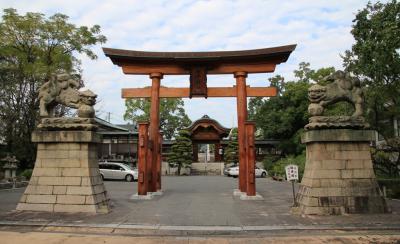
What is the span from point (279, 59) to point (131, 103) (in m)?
39.9

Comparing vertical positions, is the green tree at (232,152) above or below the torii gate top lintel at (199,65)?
below

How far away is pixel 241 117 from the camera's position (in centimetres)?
1712

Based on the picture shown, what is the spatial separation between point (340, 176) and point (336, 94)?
2556 millimetres

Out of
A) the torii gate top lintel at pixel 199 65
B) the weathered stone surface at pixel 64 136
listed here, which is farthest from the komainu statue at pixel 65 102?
the torii gate top lintel at pixel 199 65

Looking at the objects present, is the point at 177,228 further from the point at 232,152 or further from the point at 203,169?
the point at 203,169

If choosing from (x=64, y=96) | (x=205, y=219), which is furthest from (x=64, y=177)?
(x=205, y=219)

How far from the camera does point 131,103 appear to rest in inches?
2175

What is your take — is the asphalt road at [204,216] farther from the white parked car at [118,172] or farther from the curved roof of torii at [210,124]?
the curved roof of torii at [210,124]

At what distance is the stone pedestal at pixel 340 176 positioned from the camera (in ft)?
35.4

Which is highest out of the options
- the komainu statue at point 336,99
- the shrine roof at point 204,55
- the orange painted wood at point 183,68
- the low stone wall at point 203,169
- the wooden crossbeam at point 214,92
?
the shrine roof at point 204,55

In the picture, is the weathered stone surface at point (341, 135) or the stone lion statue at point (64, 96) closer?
the weathered stone surface at point (341, 135)

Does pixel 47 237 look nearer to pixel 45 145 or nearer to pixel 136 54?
pixel 45 145

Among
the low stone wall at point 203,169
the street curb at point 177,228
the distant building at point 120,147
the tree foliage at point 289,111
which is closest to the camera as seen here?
the street curb at point 177,228

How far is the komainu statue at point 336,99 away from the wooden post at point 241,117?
518 centimetres
